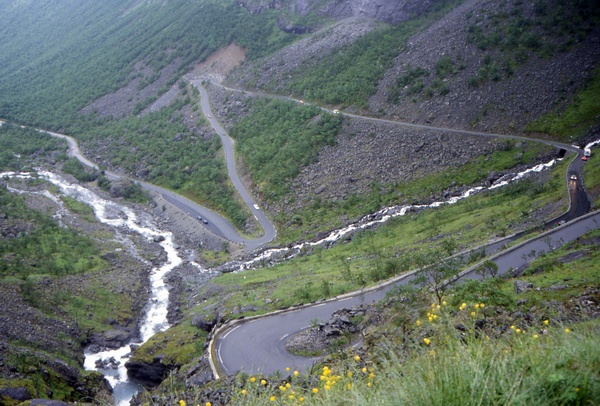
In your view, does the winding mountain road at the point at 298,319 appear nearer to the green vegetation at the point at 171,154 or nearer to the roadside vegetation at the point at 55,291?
the roadside vegetation at the point at 55,291

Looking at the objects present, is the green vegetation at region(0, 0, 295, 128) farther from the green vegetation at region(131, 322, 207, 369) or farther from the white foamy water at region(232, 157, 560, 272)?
the green vegetation at region(131, 322, 207, 369)

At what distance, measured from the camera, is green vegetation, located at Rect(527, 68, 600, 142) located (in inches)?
1955

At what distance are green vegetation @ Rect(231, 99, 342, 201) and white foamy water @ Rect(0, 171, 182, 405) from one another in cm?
1277

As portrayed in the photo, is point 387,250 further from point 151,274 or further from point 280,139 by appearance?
point 280,139

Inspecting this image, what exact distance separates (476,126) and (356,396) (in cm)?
5112

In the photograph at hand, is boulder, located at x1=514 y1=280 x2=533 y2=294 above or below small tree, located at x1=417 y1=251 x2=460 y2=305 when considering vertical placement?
above

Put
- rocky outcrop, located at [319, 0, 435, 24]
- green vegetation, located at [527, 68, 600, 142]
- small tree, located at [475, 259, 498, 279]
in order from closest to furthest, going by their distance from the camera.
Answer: small tree, located at [475, 259, 498, 279] < green vegetation, located at [527, 68, 600, 142] < rocky outcrop, located at [319, 0, 435, 24]

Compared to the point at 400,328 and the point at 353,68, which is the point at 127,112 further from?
the point at 400,328

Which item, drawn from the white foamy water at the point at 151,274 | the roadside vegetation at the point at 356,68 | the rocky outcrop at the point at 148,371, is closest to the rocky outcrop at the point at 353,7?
the roadside vegetation at the point at 356,68

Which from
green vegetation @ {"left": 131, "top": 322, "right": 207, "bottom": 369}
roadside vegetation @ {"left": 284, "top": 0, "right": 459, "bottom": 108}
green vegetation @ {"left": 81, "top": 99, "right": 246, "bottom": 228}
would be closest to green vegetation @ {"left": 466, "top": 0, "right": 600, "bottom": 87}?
roadside vegetation @ {"left": 284, "top": 0, "right": 459, "bottom": 108}

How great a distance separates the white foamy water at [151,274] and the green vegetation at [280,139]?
1277 cm

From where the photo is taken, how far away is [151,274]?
4612 centimetres

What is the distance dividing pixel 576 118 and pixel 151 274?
133ft

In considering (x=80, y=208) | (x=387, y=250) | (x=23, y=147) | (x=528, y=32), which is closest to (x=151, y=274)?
(x=387, y=250)
